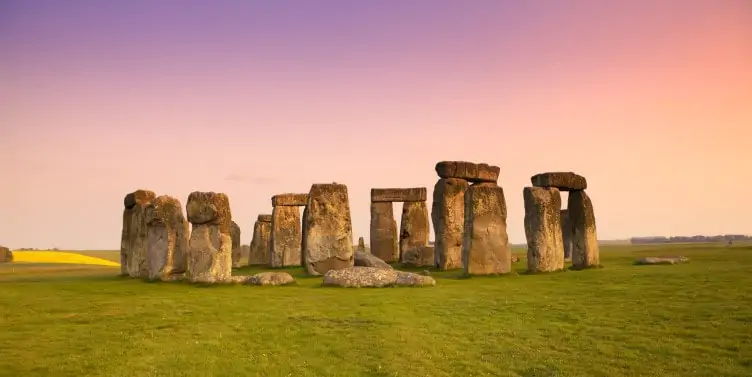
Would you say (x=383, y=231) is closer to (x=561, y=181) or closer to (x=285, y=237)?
(x=285, y=237)

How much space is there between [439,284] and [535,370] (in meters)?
9.42

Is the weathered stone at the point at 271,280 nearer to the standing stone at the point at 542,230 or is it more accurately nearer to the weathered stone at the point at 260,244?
the standing stone at the point at 542,230

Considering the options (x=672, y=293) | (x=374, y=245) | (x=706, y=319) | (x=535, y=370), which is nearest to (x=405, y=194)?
(x=374, y=245)

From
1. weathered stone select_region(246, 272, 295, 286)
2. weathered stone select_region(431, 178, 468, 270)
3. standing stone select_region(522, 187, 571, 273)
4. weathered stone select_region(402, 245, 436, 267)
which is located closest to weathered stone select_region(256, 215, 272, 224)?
weathered stone select_region(402, 245, 436, 267)

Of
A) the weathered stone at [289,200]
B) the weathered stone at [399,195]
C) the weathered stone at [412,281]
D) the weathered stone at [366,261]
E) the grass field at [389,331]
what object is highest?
the weathered stone at [399,195]

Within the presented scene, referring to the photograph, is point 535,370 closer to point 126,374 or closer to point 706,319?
point 706,319

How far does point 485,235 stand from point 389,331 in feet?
34.5

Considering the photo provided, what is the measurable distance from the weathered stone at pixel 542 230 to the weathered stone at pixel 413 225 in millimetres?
10592

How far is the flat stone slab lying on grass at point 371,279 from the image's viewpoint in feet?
54.1

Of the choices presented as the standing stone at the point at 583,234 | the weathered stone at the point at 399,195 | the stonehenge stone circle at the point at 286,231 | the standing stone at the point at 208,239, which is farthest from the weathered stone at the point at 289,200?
the standing stone at the point at 583,234

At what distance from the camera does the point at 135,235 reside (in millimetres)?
21609

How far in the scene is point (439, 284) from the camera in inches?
684

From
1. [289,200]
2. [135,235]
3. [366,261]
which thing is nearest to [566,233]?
[366,261]

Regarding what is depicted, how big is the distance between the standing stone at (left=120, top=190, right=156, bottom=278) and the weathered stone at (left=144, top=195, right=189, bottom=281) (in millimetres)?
907
